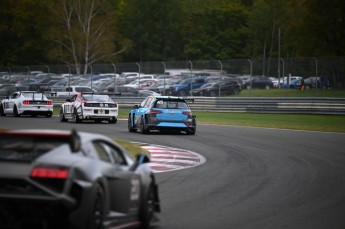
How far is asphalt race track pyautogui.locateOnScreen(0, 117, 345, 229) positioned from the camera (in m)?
10.0

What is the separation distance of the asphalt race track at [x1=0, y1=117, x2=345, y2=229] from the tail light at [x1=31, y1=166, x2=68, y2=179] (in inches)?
95.8

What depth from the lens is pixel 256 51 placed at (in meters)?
91.8

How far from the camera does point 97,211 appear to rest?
24.5 ft

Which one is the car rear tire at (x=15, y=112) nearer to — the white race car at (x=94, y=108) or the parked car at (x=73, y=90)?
the white race car at (x=94, y=108)

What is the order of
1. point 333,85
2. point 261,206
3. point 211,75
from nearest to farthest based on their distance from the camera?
point 261,206 → point 333,85 → point 211,75

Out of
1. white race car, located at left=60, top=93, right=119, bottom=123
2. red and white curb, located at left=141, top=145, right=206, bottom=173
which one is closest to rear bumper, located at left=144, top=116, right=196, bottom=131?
red and white curb, located at left=141, top=145, right=206, bottom=173

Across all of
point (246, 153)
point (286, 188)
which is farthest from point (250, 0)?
point (286, 188)

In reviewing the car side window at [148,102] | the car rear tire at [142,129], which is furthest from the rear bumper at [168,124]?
the car side window at [148,102]

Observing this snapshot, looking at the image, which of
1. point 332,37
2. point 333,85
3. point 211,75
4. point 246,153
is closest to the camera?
point 246,153

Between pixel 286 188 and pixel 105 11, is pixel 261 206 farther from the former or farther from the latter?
pixel 105 11

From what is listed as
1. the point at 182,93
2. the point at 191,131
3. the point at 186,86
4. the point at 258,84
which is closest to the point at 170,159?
the point at 191,131

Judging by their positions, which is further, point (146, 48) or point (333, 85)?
point (146, 48)

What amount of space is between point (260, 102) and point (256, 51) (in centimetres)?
5179

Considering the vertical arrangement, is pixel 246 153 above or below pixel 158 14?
below
